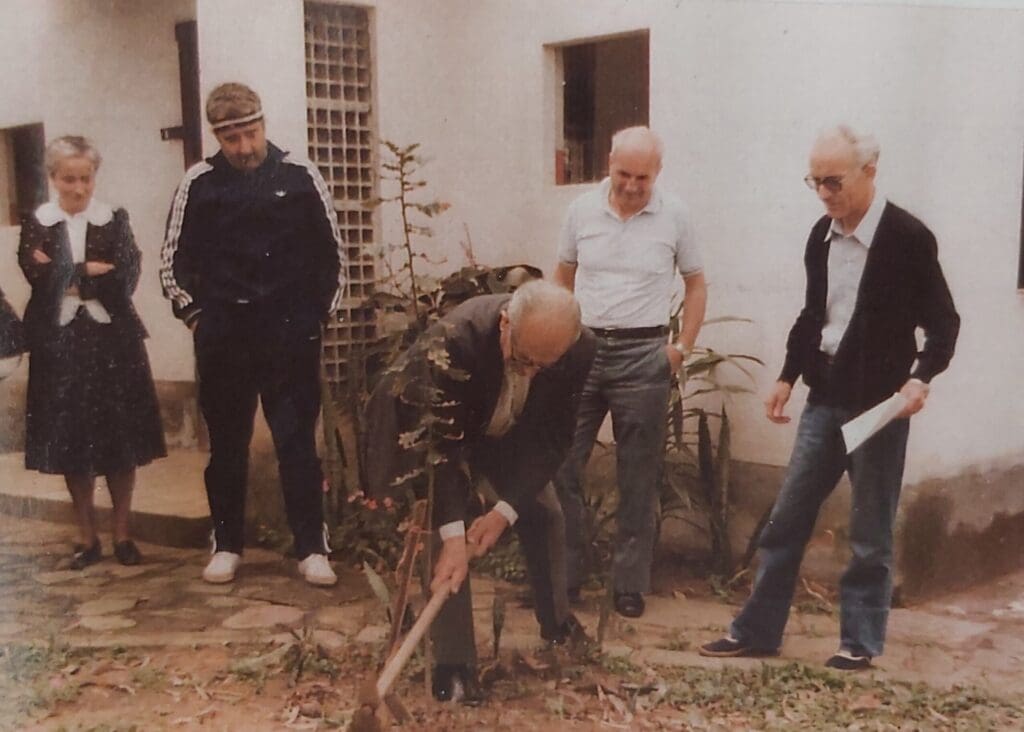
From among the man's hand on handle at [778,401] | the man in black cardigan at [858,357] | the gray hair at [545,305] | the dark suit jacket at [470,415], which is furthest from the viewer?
the man's hand on handle at [778,401]

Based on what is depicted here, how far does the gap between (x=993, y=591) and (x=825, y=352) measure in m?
0.74

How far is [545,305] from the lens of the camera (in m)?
2.09

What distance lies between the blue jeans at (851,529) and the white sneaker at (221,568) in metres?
1.13

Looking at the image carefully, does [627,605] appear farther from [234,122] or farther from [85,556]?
[234,122]

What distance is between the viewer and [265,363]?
2.26 metres

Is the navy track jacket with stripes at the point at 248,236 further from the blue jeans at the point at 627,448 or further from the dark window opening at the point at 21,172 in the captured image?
the blue jeans at the point at 627,448

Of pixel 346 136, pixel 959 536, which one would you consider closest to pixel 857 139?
pixel 959 536

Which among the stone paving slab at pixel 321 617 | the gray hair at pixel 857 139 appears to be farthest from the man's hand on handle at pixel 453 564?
the gray hair at pixel 857 139

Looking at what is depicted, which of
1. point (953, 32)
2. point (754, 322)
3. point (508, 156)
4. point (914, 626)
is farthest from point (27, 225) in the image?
point (914, 626)

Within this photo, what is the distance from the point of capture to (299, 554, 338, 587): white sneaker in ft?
7.79

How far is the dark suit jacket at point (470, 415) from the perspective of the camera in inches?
86.6

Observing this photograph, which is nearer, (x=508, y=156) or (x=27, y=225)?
(x=27, y=225)

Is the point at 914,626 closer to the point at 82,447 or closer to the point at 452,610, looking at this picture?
the point at 452,610

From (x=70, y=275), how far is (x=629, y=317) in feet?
3.86
